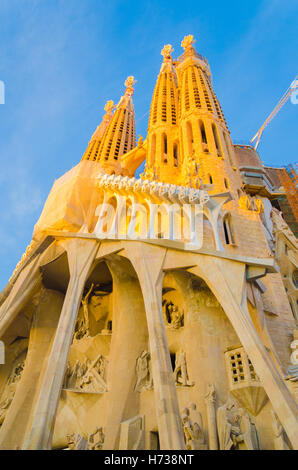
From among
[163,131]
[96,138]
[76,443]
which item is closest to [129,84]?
[96,138]

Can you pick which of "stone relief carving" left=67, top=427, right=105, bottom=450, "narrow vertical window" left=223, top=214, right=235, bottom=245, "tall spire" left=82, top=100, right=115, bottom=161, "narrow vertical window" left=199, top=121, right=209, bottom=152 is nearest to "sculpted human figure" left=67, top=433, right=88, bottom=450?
"stone relief carving" left=67, top=427, right=105, bottom=450

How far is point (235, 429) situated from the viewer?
7312mm

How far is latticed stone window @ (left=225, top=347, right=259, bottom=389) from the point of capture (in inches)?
317

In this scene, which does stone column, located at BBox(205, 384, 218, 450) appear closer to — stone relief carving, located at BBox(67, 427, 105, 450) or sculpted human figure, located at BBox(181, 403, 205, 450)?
sculpted human figure, located at BBox(181, 403, 205, 450)

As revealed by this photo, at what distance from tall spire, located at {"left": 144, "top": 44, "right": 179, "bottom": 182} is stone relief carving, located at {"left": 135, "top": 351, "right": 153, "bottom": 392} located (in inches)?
353

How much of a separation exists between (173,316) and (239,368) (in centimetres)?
274

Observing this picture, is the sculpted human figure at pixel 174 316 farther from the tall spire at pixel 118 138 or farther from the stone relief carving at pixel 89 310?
the tall spire at pixel 118 138

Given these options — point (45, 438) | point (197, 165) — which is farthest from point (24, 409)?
point (197, 165)

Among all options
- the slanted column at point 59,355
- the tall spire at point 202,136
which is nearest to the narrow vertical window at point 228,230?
the tall spire at point 202,136

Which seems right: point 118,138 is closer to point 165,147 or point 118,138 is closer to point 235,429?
point 165,147

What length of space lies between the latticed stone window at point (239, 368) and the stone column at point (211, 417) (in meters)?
0.58

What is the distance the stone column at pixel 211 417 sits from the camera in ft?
23.8

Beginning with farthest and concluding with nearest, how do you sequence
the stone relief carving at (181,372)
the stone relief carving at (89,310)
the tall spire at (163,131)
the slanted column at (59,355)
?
the tall spire at (163,131) → the stone relief carving at (89,310) → the stone relief carving at (181,372) → the slanted column at (59,355)

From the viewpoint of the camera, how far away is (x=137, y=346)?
10.4m
